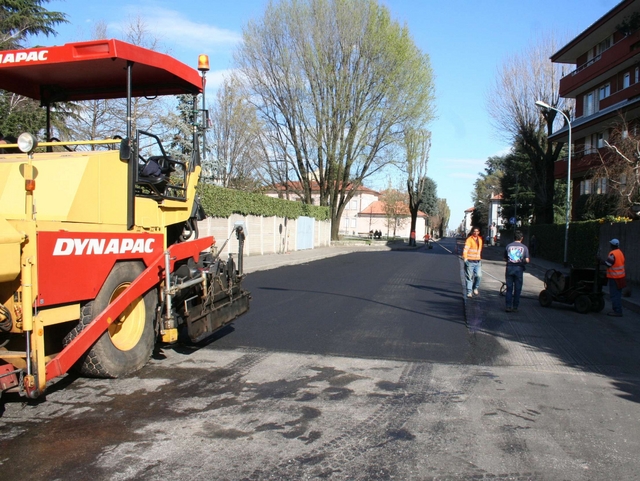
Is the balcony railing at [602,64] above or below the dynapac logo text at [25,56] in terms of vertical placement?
above

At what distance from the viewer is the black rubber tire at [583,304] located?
1187 cm

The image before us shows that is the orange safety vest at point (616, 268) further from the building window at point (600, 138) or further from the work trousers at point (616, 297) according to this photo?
the building window at point (600, 138)

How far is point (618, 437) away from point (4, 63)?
21.7 feet

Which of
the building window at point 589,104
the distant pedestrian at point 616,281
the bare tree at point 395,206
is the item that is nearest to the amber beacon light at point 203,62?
the distant pedestrian at point 616,281

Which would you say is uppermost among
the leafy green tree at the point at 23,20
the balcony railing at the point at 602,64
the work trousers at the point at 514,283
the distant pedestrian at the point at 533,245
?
the balcony railing at the point at 602,64

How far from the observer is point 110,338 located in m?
5.46

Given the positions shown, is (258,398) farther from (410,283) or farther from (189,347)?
(410,283)

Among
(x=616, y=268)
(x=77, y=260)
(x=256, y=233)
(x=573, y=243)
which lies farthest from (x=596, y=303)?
(x=256, y=233)

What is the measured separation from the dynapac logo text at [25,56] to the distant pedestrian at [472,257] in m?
9.57

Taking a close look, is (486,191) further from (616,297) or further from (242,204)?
(616,297)

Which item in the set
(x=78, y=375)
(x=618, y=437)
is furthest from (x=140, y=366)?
(x=618, y=437)

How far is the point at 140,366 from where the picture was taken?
19.5ft

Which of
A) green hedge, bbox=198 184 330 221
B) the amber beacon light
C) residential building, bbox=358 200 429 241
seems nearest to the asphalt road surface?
the amber beacon light

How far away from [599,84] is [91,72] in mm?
37244
